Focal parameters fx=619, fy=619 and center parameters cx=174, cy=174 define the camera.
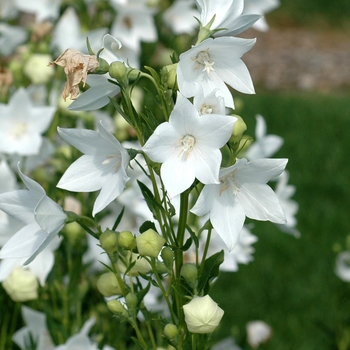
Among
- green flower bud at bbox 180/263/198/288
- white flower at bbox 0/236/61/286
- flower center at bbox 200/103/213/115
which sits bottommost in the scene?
white flower at bbox 0/236/61/286

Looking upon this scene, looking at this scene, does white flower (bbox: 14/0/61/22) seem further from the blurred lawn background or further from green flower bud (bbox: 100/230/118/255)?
green flower bud (bbox: 100/230/118/255)

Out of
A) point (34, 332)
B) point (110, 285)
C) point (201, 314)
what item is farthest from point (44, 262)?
point (201, 314)

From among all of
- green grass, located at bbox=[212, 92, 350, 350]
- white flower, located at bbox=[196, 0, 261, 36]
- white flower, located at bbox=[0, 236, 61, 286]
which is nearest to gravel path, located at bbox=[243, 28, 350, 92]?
green grass, located at bbox=[212, 92, 350, 350]

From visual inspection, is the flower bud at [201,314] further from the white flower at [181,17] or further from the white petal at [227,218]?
the white flower at [181,17]

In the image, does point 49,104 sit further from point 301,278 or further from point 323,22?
Answer: point 323,22

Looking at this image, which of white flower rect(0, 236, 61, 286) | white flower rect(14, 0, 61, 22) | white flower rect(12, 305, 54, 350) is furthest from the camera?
→ white flower rect(14, 0, 61, 22)

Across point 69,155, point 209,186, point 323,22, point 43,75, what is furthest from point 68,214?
point 323,22
